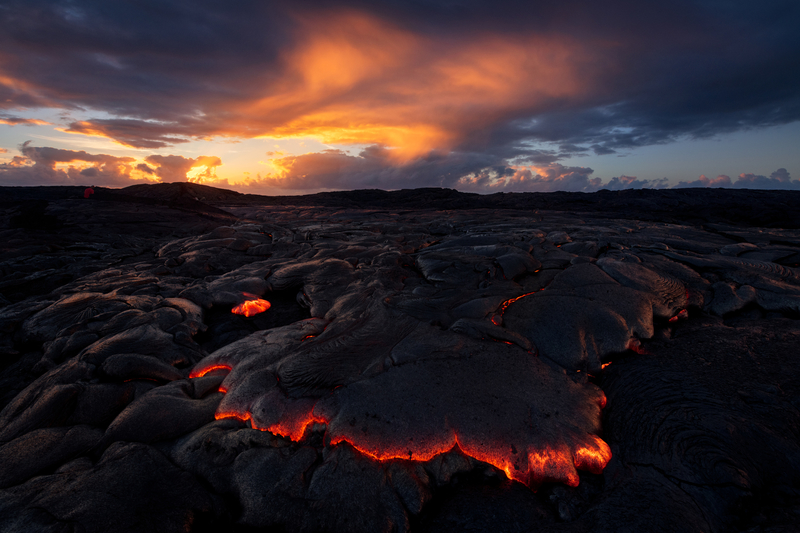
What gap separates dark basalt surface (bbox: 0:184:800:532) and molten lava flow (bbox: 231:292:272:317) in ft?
0.68

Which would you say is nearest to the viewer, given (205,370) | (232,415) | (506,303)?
(232,415)

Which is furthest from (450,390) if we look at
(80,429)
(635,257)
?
(635,257)

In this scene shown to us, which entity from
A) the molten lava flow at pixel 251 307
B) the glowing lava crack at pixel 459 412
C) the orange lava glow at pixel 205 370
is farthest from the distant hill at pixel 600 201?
the glowing lava crack at pixel 459 412

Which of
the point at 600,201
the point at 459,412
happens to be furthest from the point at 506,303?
the point at 600,201

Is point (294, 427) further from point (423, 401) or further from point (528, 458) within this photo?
point (528, 458)

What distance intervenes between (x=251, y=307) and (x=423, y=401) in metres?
3.36

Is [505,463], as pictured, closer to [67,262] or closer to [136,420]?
[136,420]

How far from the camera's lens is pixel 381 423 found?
2.21 metres

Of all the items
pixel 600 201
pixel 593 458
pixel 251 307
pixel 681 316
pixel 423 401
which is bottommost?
pixel 593 458

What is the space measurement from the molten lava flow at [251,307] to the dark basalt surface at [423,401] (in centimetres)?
21

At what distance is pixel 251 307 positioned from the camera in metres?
4.64

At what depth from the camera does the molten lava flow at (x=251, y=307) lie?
4.59 m

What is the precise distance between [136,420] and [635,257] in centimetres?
638

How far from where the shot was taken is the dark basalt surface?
183cm
